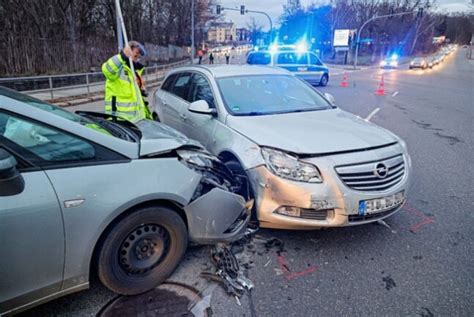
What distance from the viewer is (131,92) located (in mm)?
5113

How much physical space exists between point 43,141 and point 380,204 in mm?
2675

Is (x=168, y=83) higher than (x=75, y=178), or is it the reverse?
(x=168, y=83)

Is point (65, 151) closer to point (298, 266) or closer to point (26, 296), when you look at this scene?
point (26, 296)

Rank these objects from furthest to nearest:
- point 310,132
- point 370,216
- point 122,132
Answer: point 310,132
point 370,216
point 122,132

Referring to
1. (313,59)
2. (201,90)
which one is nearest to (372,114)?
(201,90)

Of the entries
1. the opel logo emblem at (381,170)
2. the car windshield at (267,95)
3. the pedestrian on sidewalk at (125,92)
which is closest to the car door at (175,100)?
the pedestrian on sidewalk at (125,92)

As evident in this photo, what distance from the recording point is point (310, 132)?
3273 mm

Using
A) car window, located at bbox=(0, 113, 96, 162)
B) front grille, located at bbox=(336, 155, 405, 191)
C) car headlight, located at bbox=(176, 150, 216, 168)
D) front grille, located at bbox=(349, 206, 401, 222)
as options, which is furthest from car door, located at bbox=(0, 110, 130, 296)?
front grille, located at bbox=(349, 206, 401, 222)

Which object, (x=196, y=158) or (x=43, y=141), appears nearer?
(x=43, y=141)

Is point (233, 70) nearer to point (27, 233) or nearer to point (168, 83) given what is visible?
point (168, 83)

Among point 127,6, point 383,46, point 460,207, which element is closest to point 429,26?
point 383,46

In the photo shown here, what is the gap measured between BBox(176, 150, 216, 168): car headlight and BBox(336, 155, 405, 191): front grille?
1.09 metres

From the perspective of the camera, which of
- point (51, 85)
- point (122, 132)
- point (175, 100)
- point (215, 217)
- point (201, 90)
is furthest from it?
point (51, 85)

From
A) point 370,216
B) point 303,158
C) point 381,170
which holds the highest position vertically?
point 303,158
